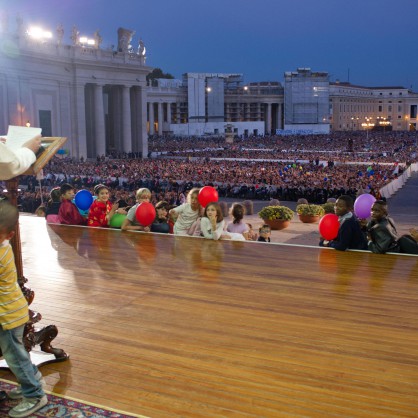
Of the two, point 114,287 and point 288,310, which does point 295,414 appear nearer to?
point 288,310

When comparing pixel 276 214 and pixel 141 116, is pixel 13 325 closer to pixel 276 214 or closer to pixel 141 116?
pixel 276 214

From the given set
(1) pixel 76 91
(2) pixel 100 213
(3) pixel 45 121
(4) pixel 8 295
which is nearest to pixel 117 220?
(2) pixel 100 213

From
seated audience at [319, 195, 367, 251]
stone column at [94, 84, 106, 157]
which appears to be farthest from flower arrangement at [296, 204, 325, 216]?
stone column at [94, 84, 106, 157]

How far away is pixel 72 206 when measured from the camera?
1100 cm

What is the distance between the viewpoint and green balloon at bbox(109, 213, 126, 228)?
10.6 m

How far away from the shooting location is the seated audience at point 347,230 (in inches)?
313

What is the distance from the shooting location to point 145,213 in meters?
9.82

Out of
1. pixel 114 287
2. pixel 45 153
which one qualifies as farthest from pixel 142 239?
pixel 45 153

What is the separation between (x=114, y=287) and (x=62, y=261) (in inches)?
70.5

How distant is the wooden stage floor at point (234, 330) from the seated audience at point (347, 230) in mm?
204

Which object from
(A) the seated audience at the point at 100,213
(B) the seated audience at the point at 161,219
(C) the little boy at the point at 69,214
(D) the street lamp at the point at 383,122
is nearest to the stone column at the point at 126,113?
(C) the little boy at the point at 69,214

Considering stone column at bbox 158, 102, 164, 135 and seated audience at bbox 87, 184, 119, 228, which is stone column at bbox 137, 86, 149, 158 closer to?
stone column at bbox 158, 102, 164, 135

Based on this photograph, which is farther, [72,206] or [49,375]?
[72,206]

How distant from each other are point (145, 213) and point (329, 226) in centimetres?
319
